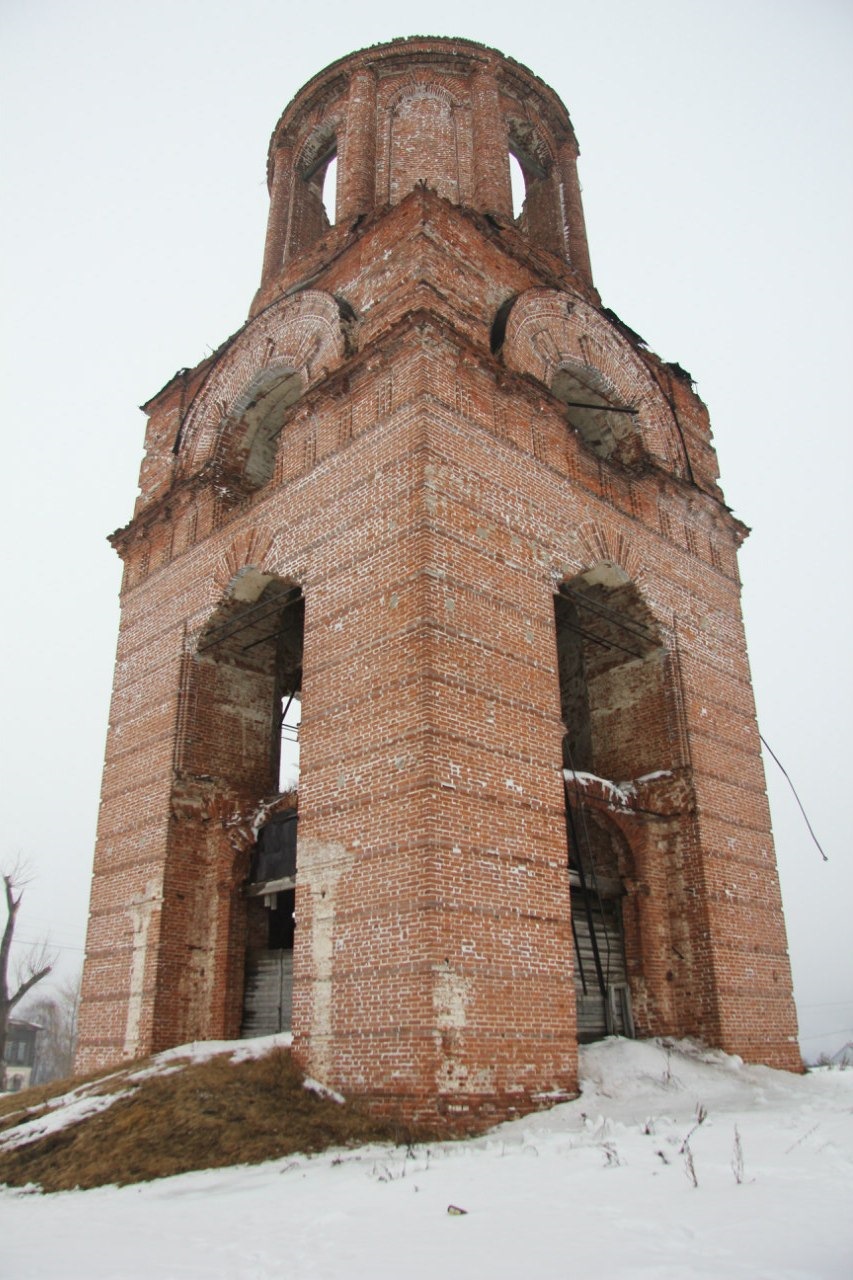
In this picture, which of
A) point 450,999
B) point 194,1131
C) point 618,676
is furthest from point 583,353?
point 194,1131

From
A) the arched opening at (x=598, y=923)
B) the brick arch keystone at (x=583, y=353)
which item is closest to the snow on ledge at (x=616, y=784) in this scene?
the arched opening at (x=598, y=923)

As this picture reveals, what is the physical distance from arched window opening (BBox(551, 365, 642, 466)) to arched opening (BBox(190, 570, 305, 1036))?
18.0ft

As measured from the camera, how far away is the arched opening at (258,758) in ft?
38.9

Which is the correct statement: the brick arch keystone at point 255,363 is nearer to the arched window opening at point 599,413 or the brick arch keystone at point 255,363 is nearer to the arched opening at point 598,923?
the arched window opening at point 599,413

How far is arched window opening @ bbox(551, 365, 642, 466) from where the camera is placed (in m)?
14.5

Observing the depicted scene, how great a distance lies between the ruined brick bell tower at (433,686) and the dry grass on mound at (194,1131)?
427 millimetres

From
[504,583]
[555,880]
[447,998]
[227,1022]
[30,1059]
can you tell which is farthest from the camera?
[30,1059]

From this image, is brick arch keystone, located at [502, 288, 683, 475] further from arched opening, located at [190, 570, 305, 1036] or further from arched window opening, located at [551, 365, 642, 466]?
arched opening, located at [190, 570, 305, 1036]

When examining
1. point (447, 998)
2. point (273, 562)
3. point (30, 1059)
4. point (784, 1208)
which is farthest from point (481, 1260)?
point (30, 1059)

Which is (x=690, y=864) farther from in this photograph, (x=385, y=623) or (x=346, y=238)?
(x=346, y=238)

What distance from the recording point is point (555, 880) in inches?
376

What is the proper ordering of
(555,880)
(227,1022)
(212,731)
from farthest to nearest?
(212,731), (227,1022), (555,880)

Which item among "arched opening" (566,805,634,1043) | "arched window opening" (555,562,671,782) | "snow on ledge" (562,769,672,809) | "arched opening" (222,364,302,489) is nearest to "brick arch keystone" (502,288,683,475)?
"arched window opening" (555,562,671,782)

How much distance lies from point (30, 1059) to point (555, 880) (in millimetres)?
58203
